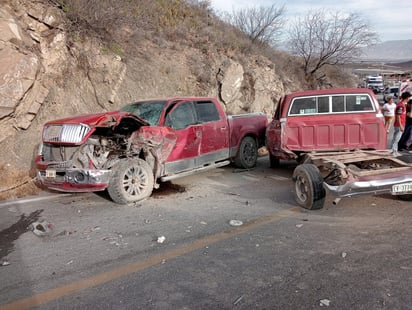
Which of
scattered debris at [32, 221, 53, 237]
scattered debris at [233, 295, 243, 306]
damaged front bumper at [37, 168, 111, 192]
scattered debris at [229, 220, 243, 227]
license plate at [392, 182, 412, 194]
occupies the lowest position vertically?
scattered debris at [233, 295, 243, 306]

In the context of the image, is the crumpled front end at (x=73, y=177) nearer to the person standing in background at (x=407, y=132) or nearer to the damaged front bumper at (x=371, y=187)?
the damaged front bumper at (x=371, y=187)

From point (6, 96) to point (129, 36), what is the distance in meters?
6.49

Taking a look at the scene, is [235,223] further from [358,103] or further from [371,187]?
[358,103]

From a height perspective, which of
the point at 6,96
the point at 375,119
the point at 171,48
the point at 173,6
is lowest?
the point at 375,119

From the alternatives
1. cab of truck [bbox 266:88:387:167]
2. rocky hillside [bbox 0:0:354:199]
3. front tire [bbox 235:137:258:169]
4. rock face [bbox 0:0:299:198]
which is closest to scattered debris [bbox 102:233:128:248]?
rocky hillside [bbox 0:0:354:199]

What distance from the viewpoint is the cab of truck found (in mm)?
7266

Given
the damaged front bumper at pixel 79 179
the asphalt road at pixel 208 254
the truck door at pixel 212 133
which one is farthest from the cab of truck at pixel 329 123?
the damaged front bumper at pixel 79 179

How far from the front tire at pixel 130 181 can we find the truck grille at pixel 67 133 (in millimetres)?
748

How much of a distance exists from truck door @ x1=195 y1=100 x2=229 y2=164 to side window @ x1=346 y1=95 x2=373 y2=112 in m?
2.67

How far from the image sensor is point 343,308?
9.36 ft

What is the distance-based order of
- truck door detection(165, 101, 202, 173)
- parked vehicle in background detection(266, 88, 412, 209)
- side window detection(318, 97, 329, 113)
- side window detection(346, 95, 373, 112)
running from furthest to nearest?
side window detection(318, 97, 329, 113), side window detection(346, 95, 373, 112), truck door detection(165, 101, 202, 173), parked vehicle in background detection(266, 88, 412, 209)

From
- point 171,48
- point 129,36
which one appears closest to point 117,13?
point 129,36

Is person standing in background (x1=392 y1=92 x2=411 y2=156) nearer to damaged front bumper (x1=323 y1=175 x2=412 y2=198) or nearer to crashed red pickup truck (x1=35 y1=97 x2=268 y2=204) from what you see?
crashed red pickup truck (x1=35 y1=97 x2=268 y2=204)

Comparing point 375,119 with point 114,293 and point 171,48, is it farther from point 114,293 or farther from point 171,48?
point 171,48
